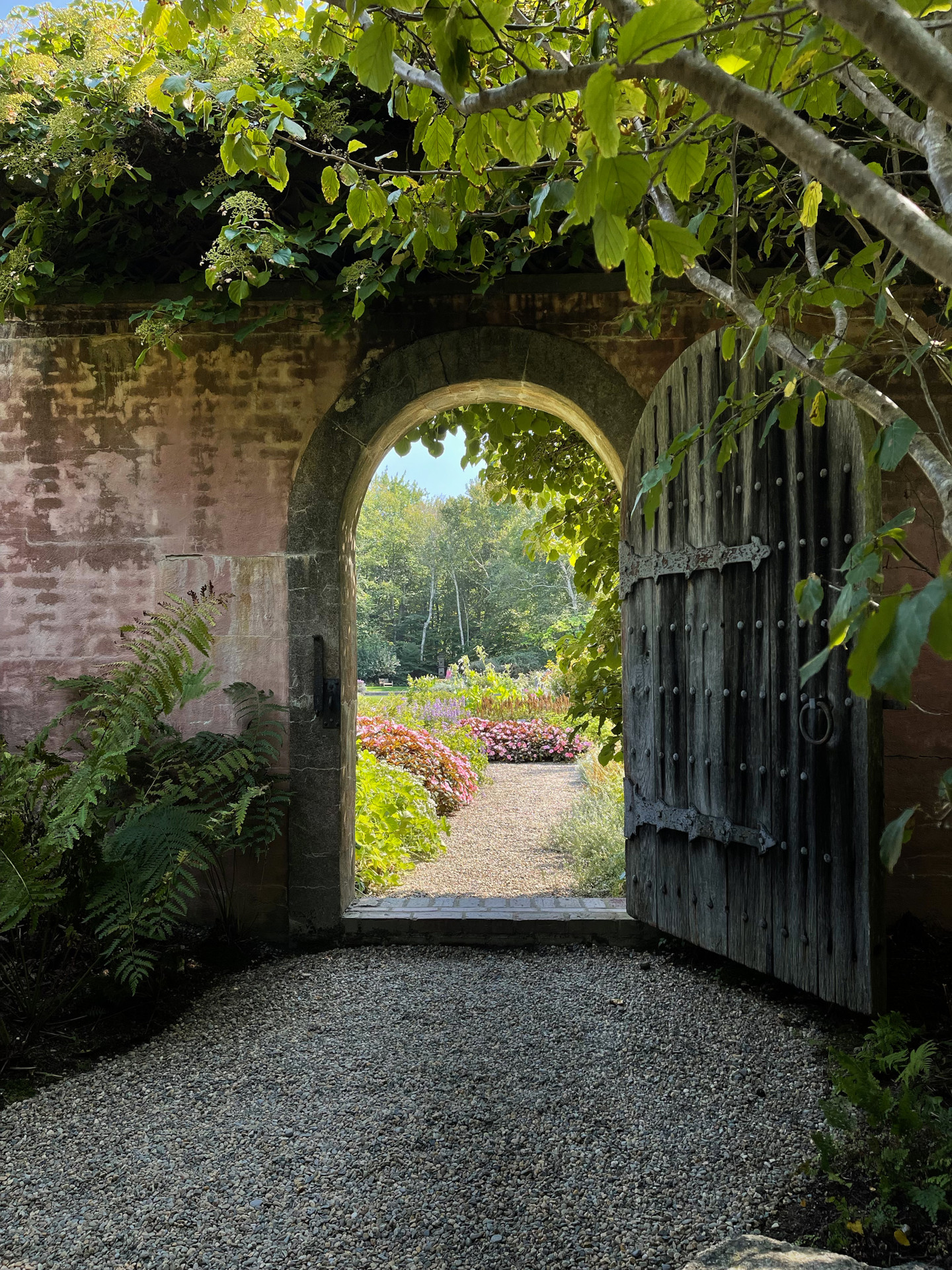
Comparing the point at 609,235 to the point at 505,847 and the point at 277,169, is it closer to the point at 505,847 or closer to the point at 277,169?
the point at 277,169

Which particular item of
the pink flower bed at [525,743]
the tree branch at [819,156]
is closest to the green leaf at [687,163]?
the tree branch at [819,156]

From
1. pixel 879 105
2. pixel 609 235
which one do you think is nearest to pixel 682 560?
pixel 879 105

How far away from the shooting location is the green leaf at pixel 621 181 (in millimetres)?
1088

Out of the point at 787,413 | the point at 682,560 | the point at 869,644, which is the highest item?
the point at 787,413

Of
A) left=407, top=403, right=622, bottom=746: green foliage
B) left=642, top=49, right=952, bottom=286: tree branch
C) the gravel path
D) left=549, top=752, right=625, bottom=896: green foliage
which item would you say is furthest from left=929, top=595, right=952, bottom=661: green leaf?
the gravel path

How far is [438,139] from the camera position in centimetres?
174

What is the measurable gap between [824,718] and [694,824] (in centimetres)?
79

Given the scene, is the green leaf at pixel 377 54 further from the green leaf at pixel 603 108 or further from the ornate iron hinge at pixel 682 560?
the ornate iron hinge at pixel 682 560

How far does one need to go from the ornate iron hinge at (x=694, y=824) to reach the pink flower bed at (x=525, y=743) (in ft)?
23.3

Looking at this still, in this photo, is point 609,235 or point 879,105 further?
point 879,105

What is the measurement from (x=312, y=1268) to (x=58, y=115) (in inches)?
161

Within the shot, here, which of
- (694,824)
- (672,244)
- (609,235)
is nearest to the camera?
(609,235)

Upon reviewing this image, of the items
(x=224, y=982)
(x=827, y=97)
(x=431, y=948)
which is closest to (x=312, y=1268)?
(x=224, y=982)

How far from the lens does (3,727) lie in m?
4.02
